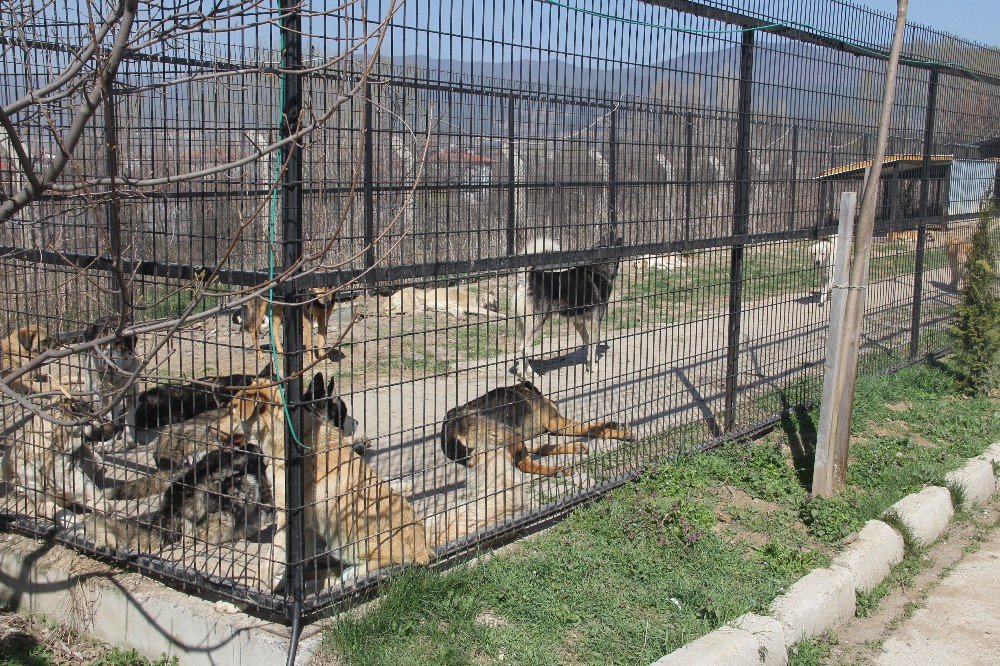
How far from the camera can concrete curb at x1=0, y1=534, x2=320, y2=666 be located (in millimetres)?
4328

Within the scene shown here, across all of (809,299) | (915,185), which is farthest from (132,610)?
(915,185)

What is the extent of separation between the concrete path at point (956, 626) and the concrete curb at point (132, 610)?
3176 millimetres

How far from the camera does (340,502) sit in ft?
15.6

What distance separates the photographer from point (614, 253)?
616 cm

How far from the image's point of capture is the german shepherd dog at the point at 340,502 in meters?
4.63

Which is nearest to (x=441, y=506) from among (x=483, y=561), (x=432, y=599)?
(x=483, y=561)

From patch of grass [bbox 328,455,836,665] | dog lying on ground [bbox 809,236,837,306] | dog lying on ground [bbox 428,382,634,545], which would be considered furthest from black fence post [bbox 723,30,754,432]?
patch of grass [bbox 328,455,836,665]

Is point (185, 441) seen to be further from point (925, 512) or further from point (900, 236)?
point (900, 236)

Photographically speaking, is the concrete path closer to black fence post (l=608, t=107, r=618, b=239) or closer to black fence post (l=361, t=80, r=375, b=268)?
black fence post (l=608, t=107, r=618, b=239)

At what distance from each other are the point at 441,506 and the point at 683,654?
2.21m

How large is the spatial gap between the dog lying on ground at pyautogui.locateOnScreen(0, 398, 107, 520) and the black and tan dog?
93.2 inches

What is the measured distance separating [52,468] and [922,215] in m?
8.98

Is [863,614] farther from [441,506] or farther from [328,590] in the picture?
[328,590]

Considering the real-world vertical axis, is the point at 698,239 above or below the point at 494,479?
above
